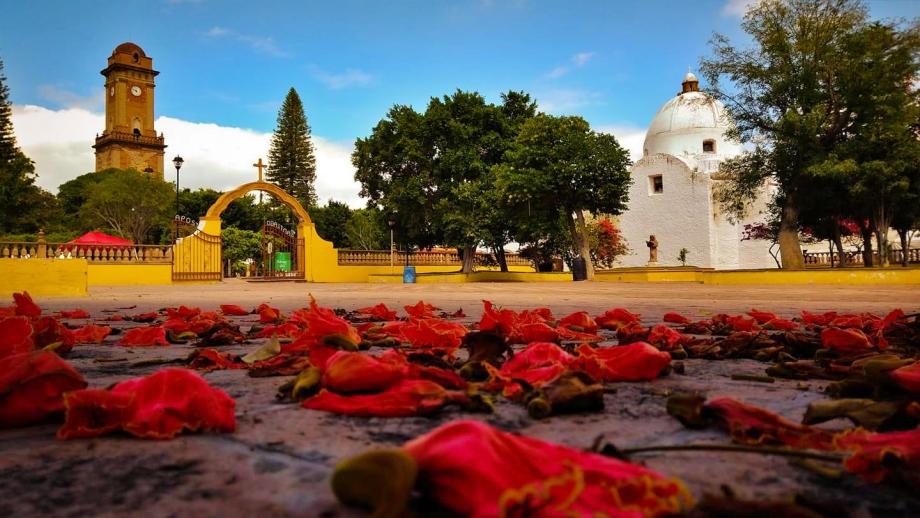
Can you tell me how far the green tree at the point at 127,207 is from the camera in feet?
130

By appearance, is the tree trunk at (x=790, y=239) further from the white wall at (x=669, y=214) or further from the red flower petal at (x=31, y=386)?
the red flower petal at (x=31, y=386)

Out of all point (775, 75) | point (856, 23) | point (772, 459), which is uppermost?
point (856, 23)

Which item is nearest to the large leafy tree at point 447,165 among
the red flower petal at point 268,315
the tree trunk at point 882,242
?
the tree trunk at point 882,242

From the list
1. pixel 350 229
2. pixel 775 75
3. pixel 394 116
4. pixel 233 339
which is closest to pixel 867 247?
pixel 775 75

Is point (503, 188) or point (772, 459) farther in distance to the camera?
point (503, 188)

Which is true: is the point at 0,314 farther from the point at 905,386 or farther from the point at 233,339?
the point at 905,386

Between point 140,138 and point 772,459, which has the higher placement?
point 140,138

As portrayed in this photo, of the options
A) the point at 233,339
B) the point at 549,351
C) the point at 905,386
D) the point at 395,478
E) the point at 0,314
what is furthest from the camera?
the point at 0,314

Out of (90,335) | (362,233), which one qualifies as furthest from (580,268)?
(362,233)

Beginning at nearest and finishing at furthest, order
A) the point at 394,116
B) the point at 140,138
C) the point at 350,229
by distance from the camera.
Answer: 1. the point at 394,116
2. the point at 350,229
3. the point at 140,138

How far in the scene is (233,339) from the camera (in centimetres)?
306

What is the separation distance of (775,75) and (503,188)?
9168 mm

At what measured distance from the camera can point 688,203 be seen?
34.0m

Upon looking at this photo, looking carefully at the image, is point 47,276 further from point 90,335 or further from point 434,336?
point 434,336
